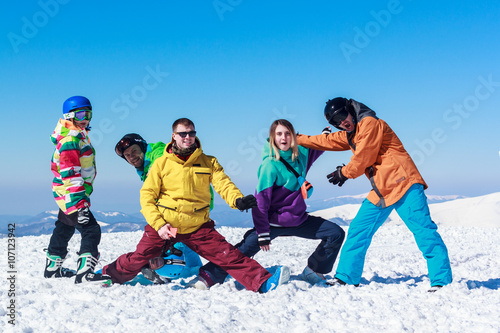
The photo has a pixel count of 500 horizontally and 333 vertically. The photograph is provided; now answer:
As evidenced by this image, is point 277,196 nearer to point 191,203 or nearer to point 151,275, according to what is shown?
point 191,203

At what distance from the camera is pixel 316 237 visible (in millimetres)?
4910

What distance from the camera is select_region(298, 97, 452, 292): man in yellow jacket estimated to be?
4.67 meters

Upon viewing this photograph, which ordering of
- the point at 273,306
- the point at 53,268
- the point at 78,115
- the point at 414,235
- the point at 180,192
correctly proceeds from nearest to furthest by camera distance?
the point at 273,306 < the point at 180,192 < the point at 414,235 < the point at 78,115 < the point at 53,268

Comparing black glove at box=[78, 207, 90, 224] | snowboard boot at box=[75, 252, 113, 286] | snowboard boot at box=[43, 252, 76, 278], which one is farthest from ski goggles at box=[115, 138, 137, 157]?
snowboard boot at box=[43, 252, 76, 278]

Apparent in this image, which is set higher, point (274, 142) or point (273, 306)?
point (274, 142)

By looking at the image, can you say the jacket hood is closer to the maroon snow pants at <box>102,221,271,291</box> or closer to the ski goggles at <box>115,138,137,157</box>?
the ski goggles at <box>115,138,137,157</box>

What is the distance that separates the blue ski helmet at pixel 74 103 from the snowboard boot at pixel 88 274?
1.69 m

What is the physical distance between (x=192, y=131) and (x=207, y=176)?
50cm

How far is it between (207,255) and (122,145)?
1.74 metres

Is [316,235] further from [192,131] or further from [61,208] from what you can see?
[61,208]

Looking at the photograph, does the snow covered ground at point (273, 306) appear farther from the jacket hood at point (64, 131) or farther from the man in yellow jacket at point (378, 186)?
the jacket hood at point (64, 131)

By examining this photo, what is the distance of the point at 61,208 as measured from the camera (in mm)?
5188

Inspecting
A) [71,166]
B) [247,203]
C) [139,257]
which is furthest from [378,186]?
[71,166]

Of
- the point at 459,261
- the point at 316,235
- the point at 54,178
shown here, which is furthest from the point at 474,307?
the point at 54,178
